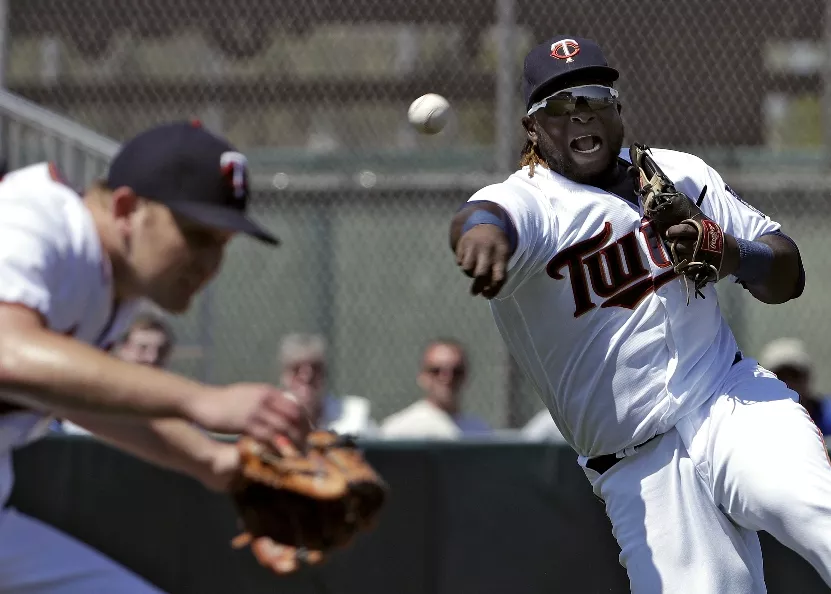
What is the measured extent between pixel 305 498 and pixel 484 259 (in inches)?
40.1

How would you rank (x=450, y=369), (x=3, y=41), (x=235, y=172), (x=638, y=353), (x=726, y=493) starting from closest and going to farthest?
1. (x=235, y=172)
2. (x=726, y=493)
3. (x=638, y=353)
4. (x=450, y=369)
5. (x=3, y=41)

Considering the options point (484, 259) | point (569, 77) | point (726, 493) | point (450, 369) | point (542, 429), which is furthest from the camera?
point (450, 369)

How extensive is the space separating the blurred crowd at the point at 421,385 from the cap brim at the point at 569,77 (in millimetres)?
2852

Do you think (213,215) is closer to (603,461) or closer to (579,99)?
(579,99)

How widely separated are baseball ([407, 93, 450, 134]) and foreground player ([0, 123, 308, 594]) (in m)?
2.48

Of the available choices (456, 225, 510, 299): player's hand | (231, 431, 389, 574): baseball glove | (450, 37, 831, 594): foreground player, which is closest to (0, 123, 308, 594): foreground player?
(231, 431, 389, 574): baseball glove

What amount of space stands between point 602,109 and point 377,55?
5.43 m

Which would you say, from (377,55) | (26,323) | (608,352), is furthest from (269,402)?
(377,55)

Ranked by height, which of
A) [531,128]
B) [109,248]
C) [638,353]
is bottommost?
[638,353]

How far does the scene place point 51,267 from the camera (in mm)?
2766

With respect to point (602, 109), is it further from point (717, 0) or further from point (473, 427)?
point (717, 0)

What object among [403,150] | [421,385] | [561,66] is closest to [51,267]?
[561,66]

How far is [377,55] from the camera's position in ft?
31.4

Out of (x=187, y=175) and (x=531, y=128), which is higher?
(x=531, y=128)
